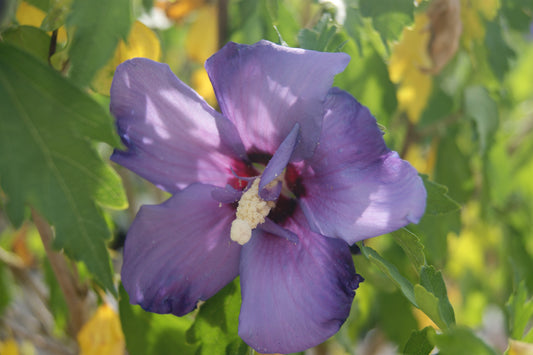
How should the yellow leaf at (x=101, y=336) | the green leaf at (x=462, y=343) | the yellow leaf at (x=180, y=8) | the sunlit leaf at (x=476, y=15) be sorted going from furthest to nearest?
the yellow leaf at (x=180, y=8) < the sunlit leaf at (x=476, y=15) < the yellow leaf at (x=101, y=336) < the green leaf at (x=462, y=343)

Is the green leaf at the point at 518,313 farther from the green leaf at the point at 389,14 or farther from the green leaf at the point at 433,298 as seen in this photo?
the green leaf at the point at 389,14

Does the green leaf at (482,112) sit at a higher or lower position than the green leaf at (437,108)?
higher

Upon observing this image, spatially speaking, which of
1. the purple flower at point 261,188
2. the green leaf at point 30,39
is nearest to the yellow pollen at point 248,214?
the purple flower at point 261,188

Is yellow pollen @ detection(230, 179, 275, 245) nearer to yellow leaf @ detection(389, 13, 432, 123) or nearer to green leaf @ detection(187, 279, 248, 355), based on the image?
green leaf @ detection(187, 279, 248, 355)

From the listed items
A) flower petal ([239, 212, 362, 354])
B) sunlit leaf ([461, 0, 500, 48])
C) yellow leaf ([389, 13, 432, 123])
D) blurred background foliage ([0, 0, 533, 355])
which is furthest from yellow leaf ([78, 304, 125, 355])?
sunlit leaf ([461, 0, 500, 48])

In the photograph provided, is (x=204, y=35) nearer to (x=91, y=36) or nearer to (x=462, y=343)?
(x=91, y=36)
